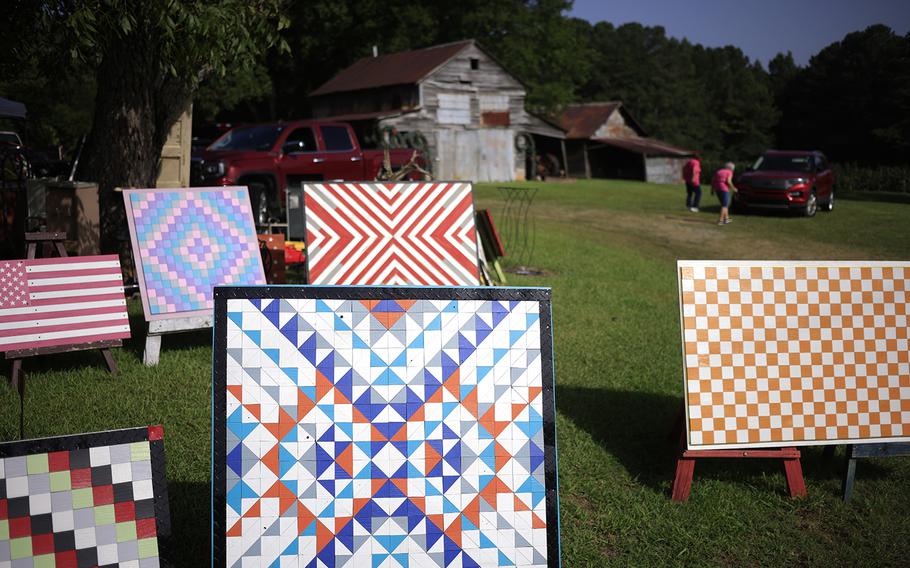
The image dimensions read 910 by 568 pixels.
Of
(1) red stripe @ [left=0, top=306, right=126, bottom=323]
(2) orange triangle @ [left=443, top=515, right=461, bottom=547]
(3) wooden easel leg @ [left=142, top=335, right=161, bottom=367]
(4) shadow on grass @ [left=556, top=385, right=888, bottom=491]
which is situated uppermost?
(1) red stripe @ [left=0, top=306, right=126, bottom=323]

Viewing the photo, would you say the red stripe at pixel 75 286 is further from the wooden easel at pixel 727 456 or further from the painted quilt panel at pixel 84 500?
the wooden easel at pixel 727 456

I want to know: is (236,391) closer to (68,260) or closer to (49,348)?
(49,348)

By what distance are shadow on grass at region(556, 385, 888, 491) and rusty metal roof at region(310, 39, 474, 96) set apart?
114 ft

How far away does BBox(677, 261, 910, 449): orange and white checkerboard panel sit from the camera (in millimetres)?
4945

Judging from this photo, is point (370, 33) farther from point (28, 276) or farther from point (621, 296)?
point (28, 276)

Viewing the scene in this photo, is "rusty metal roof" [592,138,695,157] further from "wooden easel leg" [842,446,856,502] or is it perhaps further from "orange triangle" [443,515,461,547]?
"orange triangle" [443,515,461,547]

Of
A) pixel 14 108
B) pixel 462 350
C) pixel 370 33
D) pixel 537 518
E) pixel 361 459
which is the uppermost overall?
pixel 370 33

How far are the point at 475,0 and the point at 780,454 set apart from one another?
2191 inches

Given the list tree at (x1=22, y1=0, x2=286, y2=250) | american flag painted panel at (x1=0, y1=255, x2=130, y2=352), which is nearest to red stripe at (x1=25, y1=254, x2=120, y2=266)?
american flag painted panel at (x1=0, y1=255, x2=130, y2=352)

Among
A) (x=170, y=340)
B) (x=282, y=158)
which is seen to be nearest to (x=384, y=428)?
(x=170, y=340)

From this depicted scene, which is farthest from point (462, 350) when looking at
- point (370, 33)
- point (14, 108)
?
point (370, 33)

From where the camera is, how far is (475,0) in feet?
185

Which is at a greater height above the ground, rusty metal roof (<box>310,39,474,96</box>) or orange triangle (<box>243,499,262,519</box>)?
rusty metal roof (<box>310,39,474,96</box>)

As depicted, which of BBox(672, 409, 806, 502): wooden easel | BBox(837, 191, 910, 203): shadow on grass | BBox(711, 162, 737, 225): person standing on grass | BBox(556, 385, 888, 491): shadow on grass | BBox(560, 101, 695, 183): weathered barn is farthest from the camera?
BBox(560, 101, 695, 183): weathered barn
